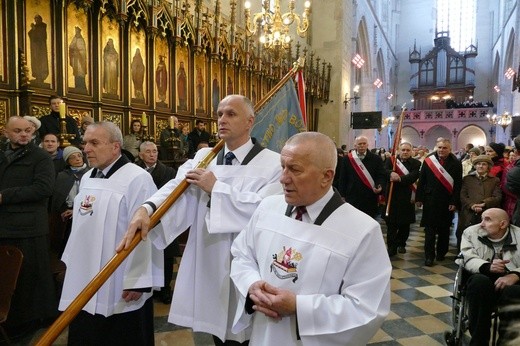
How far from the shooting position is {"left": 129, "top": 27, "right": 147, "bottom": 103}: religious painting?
7.78 m

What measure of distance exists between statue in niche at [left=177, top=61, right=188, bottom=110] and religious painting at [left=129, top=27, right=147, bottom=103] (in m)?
1.12

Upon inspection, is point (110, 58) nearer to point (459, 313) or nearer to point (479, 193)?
point (479, 193)

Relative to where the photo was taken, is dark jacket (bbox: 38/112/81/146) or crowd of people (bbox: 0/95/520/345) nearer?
crowd of people (bbox: 0/95/520/345)

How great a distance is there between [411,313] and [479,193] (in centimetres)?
217

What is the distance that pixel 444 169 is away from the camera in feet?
19.2

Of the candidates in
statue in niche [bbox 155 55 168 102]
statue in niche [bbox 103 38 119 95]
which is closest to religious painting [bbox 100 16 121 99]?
statue in niche [bbox 103 38 119 95]

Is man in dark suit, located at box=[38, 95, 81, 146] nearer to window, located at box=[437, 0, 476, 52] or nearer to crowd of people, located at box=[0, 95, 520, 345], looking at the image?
crowd of people, located at box=[0, 95, 520, 345]

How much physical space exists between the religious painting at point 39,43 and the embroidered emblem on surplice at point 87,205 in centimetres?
414

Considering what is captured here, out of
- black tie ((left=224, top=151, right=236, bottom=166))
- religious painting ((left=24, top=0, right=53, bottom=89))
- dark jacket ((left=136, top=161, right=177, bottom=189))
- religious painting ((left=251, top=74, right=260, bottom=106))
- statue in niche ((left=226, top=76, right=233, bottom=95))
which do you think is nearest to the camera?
black tie ((left=224, top=151, right=236, bottom=166))

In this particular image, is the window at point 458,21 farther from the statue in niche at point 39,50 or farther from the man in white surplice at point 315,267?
the man in white surplice at point 315,267

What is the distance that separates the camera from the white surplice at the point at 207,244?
7.48ft

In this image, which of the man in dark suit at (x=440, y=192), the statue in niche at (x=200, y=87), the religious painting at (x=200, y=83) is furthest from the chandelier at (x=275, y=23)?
the man in dark suit at (x=440, y=192)

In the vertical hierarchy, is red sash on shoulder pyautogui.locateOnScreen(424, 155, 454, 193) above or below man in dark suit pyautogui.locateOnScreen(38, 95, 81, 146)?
below

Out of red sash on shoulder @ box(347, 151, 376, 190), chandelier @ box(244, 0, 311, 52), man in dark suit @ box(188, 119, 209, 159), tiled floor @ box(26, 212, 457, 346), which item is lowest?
tiled floor @ box(26, 212, 457, 346)
